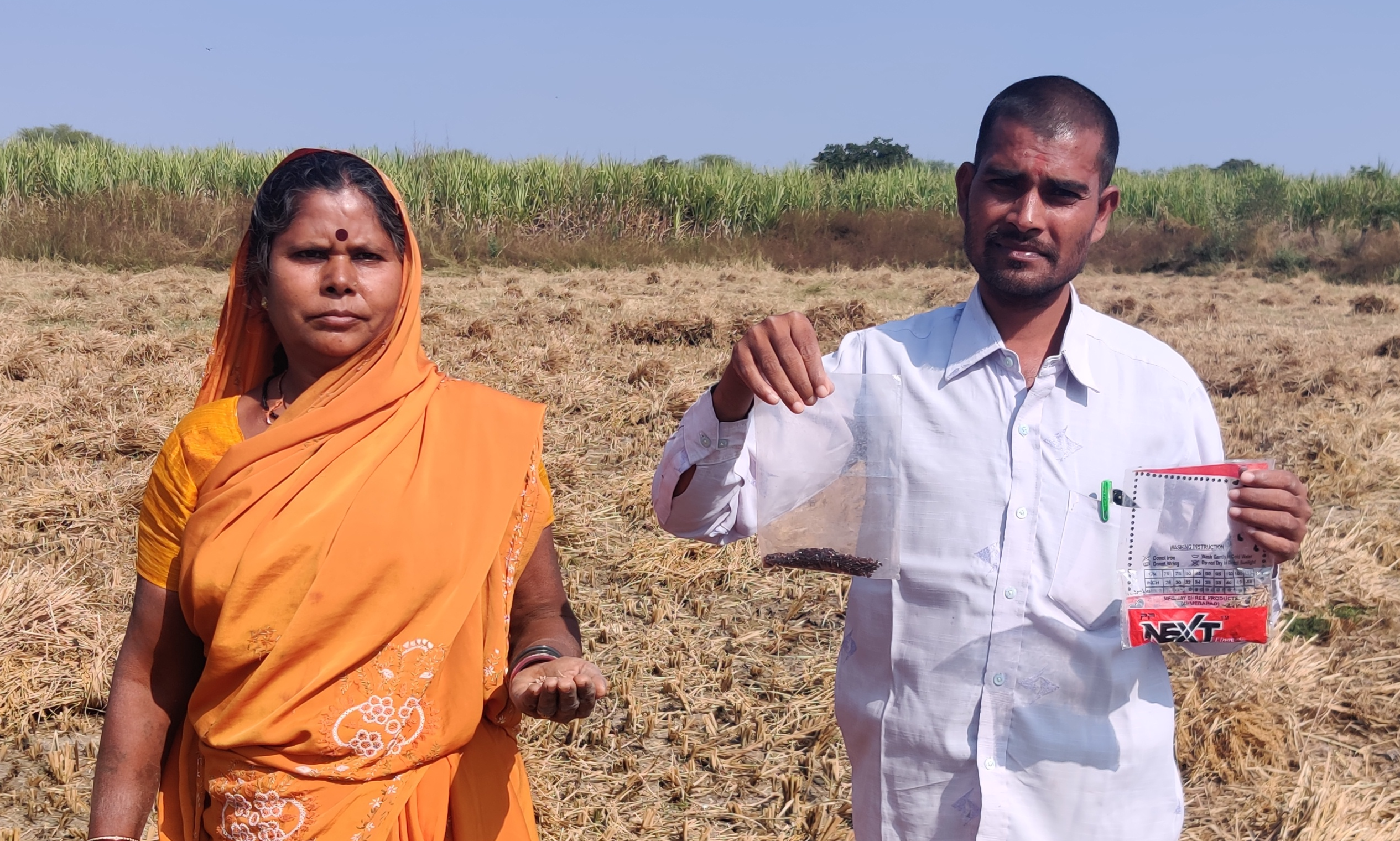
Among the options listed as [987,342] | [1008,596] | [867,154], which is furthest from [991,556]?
[867,154]

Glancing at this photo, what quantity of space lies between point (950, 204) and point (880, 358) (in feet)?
64.8

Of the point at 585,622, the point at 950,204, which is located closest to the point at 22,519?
the point at 585,622

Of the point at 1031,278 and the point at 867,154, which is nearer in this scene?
the point at 1031,278

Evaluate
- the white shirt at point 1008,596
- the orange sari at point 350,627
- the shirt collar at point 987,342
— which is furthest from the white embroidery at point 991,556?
the orange sari at point 350,627

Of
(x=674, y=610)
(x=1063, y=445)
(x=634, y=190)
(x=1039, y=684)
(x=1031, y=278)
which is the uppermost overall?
(x=634, y=190)

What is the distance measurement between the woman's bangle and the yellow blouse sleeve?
0.50m

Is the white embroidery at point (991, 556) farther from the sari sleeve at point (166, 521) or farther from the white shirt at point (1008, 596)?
the sari sleeve at point (166, 521)

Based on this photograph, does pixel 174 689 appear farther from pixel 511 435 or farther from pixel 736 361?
pixel 736 361

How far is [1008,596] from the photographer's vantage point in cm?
161

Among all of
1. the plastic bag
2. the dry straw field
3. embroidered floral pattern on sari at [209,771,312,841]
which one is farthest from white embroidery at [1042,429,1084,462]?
the dry straw field

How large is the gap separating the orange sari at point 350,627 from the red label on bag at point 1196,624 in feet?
3.00

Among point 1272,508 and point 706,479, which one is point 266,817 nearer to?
point 706,479

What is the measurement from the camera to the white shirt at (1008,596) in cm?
160

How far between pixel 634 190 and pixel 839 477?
56.5ft
